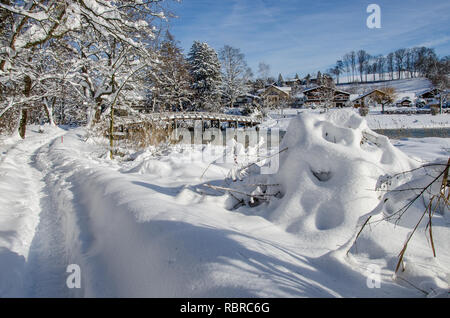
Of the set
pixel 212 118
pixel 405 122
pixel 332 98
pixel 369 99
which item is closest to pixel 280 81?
pixel 369 99

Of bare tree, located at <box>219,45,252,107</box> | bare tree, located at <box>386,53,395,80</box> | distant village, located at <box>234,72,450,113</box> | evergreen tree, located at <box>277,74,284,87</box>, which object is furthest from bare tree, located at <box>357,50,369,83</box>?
bare tree, located at <box>219,45,252,107</box>

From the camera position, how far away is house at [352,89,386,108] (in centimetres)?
5203

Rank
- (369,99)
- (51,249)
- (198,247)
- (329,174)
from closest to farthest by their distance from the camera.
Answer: (198,247)
(51,249)
(329,174)
(369,99)

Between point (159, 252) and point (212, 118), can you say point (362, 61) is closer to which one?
point (212, 118)

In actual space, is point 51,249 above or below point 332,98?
below

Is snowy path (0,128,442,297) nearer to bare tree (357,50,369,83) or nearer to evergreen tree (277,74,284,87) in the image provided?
evergreen tree (277,74,284,87)

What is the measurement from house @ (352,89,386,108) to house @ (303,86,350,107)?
2356 mm

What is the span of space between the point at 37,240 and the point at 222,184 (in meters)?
2.38

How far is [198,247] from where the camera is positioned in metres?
1.80

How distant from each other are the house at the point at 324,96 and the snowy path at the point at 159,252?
4666 centimetres

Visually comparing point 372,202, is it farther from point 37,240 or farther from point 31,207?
point 31,207

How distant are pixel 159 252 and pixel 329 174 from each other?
203 centimetres

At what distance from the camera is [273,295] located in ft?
4.36

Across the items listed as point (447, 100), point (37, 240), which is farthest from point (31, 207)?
point (447, 100)
